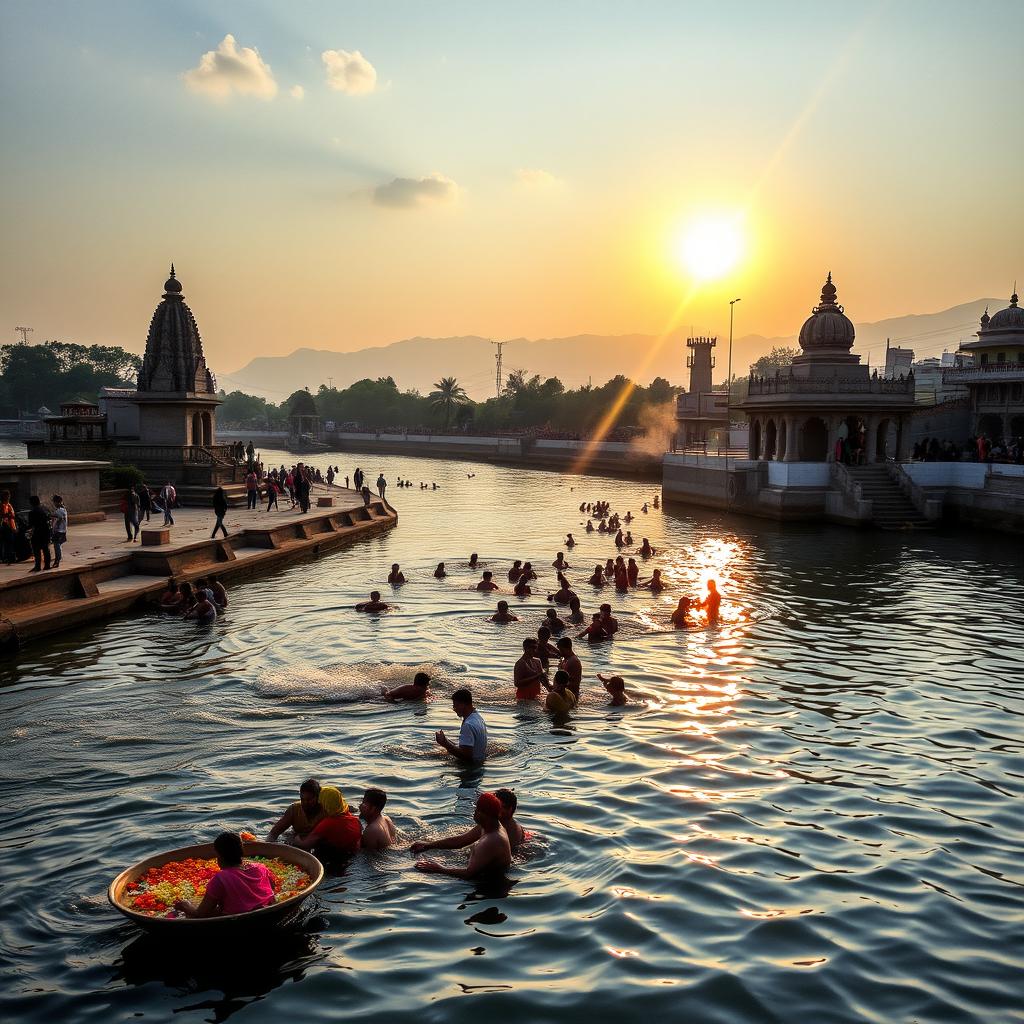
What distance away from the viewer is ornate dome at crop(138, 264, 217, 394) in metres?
44.8

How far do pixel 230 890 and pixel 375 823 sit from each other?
2397 millimetres

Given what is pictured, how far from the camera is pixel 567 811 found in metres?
11.1

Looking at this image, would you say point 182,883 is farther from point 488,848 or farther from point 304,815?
point 488,848

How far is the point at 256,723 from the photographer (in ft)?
46.3

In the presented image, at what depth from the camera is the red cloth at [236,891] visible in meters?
7.68

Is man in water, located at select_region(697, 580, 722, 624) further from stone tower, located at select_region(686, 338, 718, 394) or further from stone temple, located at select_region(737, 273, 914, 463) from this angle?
stone tower, located at select_region(686, 338, 718, 394)

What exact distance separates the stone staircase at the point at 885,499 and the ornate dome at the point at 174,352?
31558 mm

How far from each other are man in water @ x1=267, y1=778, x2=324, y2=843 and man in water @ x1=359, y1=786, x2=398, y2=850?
1.78 feet

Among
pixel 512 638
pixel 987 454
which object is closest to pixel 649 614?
pixel 512 638

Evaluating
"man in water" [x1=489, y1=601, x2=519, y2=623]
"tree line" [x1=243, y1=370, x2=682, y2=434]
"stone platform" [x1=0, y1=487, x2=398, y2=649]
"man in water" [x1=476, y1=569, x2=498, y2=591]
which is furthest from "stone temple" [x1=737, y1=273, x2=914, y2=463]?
"tree line" [x1=243, y1=370, x2=682, y2=434]

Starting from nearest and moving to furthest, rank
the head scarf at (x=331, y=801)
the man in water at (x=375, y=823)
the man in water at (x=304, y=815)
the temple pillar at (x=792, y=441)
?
1. the head scarf at (x=331, y=801)
2. the man in water at (x=304, y=815)
3. the man in water at (x=375, y=823)
4. the temple pillar at (x=792, y=441)

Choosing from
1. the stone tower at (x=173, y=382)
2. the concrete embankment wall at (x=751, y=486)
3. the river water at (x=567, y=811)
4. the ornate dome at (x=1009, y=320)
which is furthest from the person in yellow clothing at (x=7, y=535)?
the ornate dome at (x=1009, y=320)

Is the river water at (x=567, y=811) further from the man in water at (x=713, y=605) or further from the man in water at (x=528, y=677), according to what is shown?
the man in water at (x=713, y=605)

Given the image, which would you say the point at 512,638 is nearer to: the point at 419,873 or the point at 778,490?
the point at 419,873
